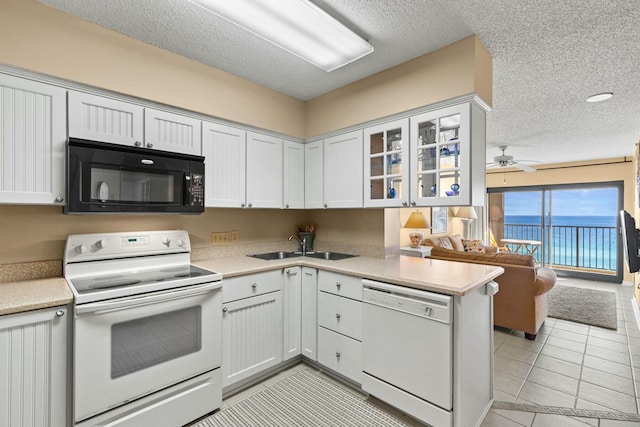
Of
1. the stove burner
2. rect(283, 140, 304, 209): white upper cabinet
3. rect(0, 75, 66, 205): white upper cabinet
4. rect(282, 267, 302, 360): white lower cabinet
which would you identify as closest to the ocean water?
rect(283, 140, 304, 209): white upper cabinet

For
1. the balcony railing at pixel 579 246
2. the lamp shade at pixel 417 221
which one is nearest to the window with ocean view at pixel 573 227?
the balcony railing at pixel 579 246

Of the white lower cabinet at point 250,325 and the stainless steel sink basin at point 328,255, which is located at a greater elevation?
the stainless steel sink basin at point 328,255

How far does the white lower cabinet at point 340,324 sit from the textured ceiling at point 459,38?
1.76m

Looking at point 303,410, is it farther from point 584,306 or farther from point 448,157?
point 584,306

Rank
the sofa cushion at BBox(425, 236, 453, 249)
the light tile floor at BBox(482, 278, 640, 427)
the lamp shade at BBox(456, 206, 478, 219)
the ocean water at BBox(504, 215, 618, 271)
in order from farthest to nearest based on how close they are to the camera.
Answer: the lamp shade at BBox(456, 206, 478, 219), the ocean water at BBox(504, 215, 618, 271), the sofa cushion at BBox(425, 236, 453, 249), the light tile floor at BBox(482, 278, 640, 427)

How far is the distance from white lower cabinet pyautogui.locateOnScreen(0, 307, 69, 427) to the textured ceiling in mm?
1814

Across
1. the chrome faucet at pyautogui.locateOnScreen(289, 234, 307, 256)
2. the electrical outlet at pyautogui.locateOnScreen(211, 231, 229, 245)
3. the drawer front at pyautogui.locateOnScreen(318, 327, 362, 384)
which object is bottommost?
the drawer front at pyautogui.locateOnScreen(318, 327, 362, 384)

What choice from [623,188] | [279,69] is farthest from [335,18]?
[623,188]

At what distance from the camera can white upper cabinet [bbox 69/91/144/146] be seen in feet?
6.04

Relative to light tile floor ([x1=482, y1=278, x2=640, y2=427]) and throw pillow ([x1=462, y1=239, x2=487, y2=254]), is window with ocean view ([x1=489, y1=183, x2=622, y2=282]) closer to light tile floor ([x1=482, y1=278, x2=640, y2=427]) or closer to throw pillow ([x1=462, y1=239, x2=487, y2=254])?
throw pillow ([x1=462, y1=239, x2=487, y2=254])

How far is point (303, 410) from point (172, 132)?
223 centimetres

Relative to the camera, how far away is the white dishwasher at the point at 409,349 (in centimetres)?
174

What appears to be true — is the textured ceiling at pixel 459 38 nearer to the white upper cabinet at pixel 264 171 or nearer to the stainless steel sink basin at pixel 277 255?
the white upper cabinet at pixel 264 171

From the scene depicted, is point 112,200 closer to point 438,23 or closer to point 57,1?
point 57,1
